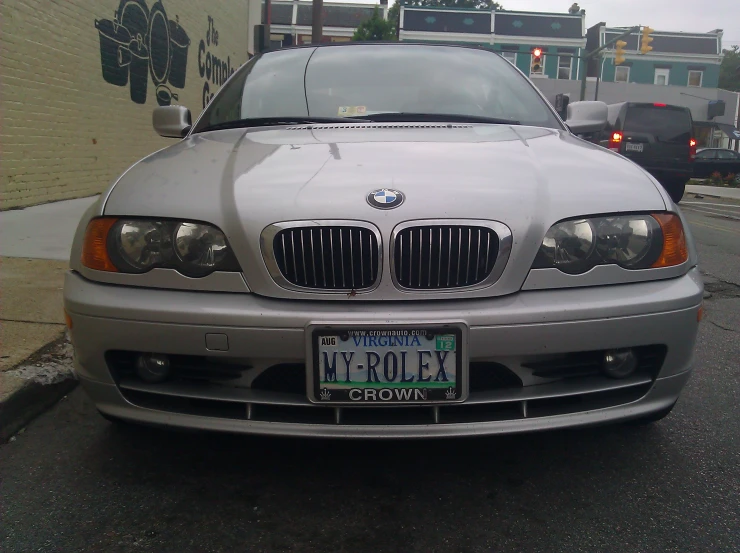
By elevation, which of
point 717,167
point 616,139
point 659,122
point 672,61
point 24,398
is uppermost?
point 672,61

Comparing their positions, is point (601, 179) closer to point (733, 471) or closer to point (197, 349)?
point (733, 471)

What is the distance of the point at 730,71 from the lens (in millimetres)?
78812

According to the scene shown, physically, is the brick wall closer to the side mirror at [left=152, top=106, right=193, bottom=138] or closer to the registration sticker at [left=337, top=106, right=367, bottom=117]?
the side mirror at [left=152, top=106, right=193, bottom=138]

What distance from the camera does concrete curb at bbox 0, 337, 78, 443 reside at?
2.70 metres

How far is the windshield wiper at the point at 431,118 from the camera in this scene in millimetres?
3090

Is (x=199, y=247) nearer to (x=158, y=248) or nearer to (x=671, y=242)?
(x=158, y=248)

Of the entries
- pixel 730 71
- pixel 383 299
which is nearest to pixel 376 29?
pixel 383 299

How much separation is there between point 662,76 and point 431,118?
43099 millimetres

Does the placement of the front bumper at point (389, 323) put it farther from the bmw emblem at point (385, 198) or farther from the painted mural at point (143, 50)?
the painted mural at point (143, 50)

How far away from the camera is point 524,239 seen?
6.74ft

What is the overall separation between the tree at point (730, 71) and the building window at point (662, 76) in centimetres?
3166

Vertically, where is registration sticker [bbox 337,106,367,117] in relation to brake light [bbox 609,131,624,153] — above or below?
above

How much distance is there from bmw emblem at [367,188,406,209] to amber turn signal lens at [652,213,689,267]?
2.73 ft

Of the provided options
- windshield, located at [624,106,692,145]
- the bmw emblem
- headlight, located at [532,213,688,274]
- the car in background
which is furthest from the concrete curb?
the car in background
